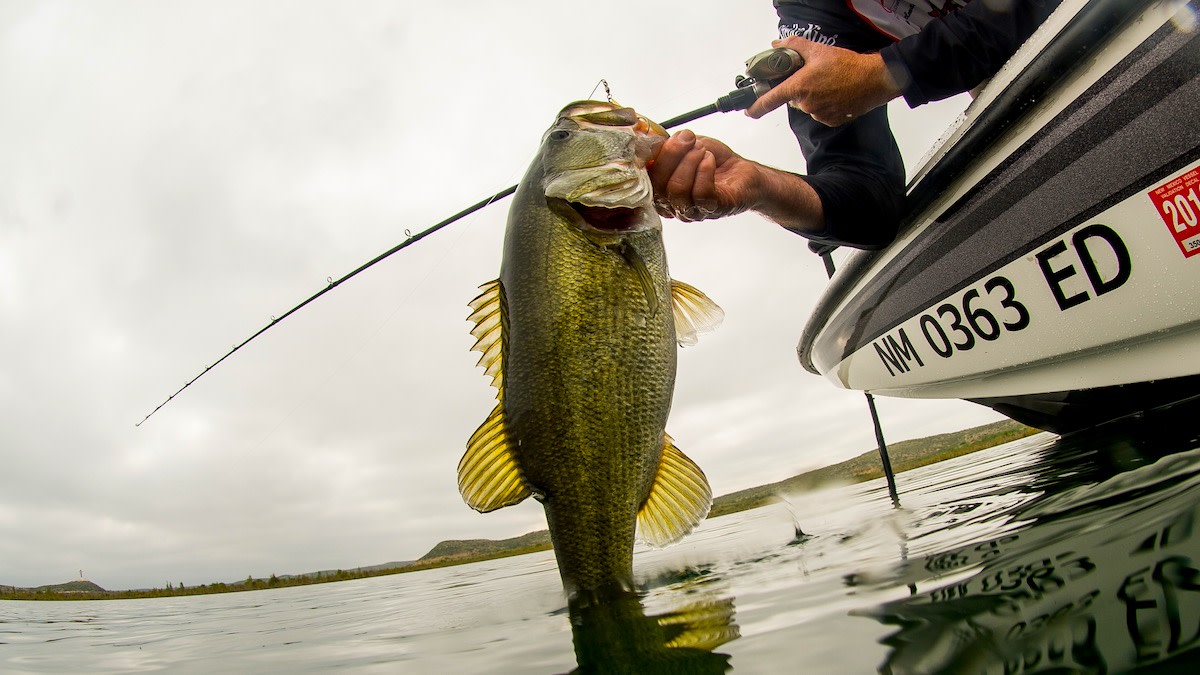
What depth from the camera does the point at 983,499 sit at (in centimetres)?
375

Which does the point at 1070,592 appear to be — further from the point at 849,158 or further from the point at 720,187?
the point at 849,158

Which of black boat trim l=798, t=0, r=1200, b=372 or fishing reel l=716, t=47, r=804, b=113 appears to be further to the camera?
fishing reel l=716, t=47, r=804, b=113

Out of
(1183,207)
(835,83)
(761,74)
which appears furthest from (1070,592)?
(761,74)

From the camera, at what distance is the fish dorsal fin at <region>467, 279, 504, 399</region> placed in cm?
252

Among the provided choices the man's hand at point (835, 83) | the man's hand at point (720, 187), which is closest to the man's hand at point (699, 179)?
the man's hand at point (720, 187)

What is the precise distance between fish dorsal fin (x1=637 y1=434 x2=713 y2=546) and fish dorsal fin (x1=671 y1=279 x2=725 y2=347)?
0.49m

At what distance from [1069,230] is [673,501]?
2032 millimetres

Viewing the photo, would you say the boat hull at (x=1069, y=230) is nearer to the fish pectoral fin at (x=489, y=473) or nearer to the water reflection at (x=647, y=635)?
the water reflection at (x=647, y=635)

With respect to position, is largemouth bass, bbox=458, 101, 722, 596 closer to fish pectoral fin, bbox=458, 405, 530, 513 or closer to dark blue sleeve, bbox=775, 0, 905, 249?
fish pectoral fin, bbox=458, 405, 530, 513

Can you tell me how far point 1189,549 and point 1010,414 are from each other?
4370mm

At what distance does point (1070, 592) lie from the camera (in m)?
1.39

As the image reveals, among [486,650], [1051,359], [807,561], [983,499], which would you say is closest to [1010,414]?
[983,499]

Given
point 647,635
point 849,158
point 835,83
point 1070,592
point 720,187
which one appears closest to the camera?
point 1070,592

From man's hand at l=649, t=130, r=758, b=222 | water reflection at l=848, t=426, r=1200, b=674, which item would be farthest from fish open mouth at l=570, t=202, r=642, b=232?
water reflection at l=848, t=426, r=1200, b=674
